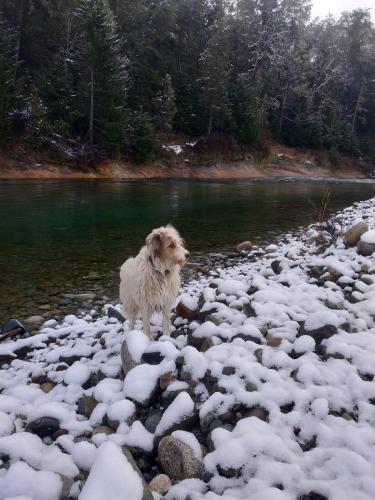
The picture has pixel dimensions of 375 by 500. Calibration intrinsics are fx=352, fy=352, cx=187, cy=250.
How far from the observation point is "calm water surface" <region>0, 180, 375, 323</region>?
8.24 m

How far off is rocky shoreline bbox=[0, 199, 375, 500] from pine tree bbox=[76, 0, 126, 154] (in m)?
35.7

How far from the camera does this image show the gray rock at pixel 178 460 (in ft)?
9.16

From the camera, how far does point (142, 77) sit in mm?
46188

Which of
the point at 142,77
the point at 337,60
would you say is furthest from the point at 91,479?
the point at 337,60

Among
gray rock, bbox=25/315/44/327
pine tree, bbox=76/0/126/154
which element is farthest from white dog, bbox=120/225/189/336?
pine tree, bbox=76/0/126/154

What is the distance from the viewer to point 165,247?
492cm

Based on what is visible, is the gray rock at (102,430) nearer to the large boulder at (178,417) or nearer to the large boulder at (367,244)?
the large boulder at (178,417)

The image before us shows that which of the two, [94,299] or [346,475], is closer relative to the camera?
[346,475]

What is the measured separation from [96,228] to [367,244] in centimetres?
986

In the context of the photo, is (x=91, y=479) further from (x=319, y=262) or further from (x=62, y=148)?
(x=62, y=148)

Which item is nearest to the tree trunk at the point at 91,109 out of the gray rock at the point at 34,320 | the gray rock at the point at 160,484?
the gray rock at the point at 34,320

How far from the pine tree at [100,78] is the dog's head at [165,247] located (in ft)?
116

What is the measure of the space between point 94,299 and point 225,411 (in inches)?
186

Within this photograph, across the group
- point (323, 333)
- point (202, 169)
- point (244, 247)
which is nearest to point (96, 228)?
point (244, 247)
